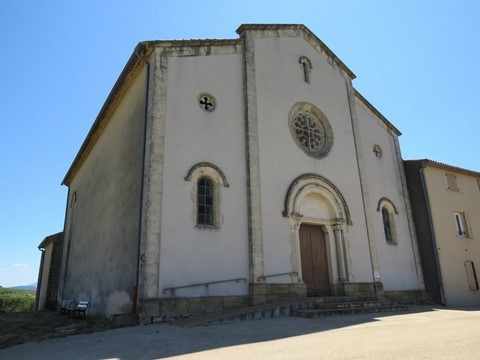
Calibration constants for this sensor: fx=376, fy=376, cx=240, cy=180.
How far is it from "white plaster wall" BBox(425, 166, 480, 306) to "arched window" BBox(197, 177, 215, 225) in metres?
10.4

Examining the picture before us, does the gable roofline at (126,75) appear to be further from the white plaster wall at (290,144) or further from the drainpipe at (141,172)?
the white plaster wall at (290,144)

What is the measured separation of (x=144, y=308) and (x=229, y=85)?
7108mm

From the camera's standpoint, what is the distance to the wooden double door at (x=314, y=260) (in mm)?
12289

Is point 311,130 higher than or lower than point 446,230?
higher

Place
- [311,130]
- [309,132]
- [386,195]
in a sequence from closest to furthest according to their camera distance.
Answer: [309,132] < [311,130] < [386,195]

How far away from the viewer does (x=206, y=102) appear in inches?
451

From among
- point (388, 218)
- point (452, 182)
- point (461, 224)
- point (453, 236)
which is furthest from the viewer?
point (452, 182)

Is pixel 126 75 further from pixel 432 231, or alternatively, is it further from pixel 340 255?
pixel 432 231

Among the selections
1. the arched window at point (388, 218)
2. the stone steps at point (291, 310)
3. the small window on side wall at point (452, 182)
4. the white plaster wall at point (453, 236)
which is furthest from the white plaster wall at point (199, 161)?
the small window on side wall at point (452, 182)

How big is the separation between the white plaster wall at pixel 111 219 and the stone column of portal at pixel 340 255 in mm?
6930

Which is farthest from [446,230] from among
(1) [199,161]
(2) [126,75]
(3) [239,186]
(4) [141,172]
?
(2) [126,75]

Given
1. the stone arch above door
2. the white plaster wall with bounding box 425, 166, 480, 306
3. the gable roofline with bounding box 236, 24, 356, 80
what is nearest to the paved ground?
the stone arch above door

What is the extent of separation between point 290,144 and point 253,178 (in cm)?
237

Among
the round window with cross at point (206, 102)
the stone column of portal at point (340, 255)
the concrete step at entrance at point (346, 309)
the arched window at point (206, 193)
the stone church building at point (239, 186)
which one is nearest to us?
the concrete step at entrance at point (346, 309)
